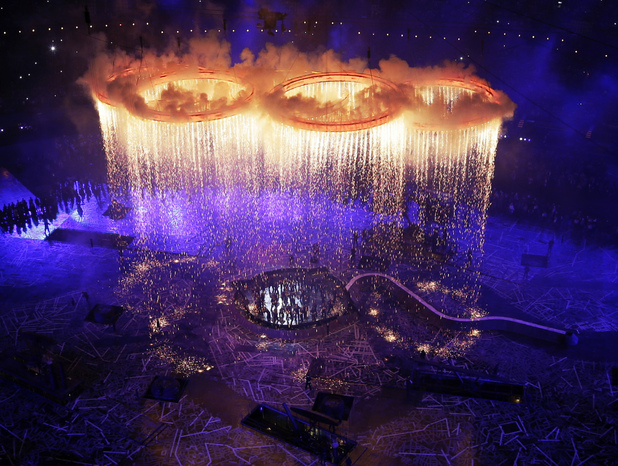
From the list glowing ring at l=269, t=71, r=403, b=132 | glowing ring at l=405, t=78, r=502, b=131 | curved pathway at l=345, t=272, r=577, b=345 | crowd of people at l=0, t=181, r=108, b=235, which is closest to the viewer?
glowing ring at l=269, t=71, r=403, b=132

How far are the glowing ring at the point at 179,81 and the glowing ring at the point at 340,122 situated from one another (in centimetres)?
146

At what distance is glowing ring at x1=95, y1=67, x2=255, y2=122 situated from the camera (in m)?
17.6

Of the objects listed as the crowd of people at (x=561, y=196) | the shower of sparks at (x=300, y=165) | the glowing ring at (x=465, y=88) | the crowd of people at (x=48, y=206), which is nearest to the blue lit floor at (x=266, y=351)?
the shower of sparks at (x=300, y=165)

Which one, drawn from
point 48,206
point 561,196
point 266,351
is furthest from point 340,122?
point 48,206

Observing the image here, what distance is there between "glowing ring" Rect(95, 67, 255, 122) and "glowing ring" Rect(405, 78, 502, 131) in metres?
6.77

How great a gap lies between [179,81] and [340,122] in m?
8.26

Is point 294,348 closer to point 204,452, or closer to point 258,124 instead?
point 204,452

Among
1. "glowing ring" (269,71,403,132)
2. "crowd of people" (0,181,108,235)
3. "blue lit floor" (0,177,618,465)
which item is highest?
"glowing ring" (269,71,403,132)

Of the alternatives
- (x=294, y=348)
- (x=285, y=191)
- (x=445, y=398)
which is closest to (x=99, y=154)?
(x=285, y=191)

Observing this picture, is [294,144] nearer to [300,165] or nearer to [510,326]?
[300,165]

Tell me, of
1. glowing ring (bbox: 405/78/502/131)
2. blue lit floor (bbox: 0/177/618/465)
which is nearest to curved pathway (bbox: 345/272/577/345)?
blue lit floor (bbox: 0/177/618/465)

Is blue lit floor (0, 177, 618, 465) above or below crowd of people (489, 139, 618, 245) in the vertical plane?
below

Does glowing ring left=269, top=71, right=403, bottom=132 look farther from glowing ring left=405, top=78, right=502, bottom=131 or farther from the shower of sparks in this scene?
glowing ring left=405, top=78, right=502, bottom=131

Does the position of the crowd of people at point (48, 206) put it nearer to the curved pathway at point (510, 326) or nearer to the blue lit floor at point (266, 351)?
the blue lit floor at point (266, 351)
